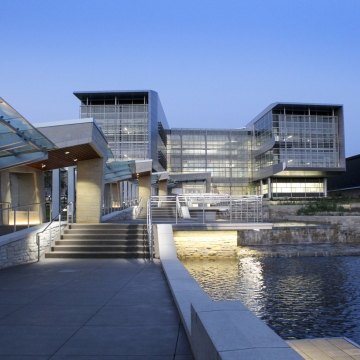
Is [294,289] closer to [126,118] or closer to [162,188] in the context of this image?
[162,188]

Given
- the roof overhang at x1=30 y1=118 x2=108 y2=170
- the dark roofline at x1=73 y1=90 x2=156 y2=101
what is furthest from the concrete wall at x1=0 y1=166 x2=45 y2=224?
the dark roofline at x1=73 y1=90 x2=156 y2=101

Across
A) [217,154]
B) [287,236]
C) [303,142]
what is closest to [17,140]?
[287,236]

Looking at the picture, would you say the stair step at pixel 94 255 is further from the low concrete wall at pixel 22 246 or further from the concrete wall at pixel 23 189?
the concrete wall at pixel 23 189

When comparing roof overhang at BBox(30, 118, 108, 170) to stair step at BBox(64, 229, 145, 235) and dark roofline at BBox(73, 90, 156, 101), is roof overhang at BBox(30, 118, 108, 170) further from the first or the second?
dark roofline at BBox(73, 90, 156, 101)

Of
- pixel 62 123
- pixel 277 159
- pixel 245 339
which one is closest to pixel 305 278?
pixel 62 123

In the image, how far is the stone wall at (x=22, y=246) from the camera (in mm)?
12455

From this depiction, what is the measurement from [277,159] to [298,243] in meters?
53.6

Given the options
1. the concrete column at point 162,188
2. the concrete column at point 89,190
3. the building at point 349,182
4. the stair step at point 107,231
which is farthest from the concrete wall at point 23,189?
the building at point 349,182

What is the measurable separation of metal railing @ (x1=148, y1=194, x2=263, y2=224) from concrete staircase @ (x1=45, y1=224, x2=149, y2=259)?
1598 millimetres

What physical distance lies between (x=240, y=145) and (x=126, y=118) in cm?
2940

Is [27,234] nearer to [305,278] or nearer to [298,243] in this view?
[305,278]

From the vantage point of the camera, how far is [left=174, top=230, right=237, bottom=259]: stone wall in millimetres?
19205

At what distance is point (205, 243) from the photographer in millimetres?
19406

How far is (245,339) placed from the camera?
330cm
